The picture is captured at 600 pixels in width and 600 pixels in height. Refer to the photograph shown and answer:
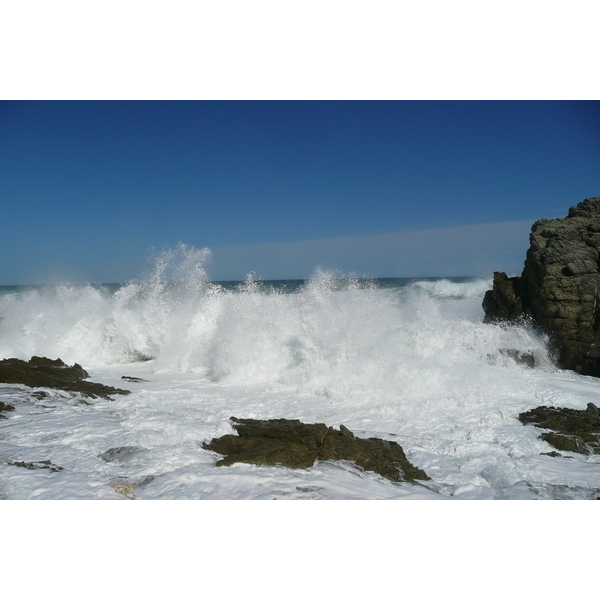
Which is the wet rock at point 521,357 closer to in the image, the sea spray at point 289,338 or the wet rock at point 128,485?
the sea spray at point 289,338

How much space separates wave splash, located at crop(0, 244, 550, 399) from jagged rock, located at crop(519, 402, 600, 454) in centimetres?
153

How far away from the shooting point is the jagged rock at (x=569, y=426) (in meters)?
4.64

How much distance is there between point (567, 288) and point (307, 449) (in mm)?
7400

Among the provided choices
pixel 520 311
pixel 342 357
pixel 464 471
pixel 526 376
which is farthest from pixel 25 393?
pixel 520 311

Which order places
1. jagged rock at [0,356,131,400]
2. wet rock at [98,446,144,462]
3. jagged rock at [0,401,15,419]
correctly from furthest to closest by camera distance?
jagged rock at [0,356,131,400] → jagged rock at [0,401,15,419] → wet rock at [98,446,144,462]

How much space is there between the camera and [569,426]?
5.12 m

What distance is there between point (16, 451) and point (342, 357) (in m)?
5.53

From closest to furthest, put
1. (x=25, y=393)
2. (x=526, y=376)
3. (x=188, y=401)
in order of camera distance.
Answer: (x=25, y=393) → (x=188, y=401) → (x=526, y=376)

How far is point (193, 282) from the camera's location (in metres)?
11.4

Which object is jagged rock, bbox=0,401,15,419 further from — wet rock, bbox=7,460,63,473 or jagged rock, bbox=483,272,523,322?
jagged rock, bbox=483,272,523,322

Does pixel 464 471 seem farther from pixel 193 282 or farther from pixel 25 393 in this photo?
pixel 193 282

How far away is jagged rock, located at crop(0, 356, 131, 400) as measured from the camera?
6480 millimetres

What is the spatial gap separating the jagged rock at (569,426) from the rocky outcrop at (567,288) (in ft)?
9.65

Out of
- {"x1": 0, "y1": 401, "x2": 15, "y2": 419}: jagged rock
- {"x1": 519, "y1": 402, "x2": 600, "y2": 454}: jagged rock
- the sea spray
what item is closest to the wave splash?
the sea spray
